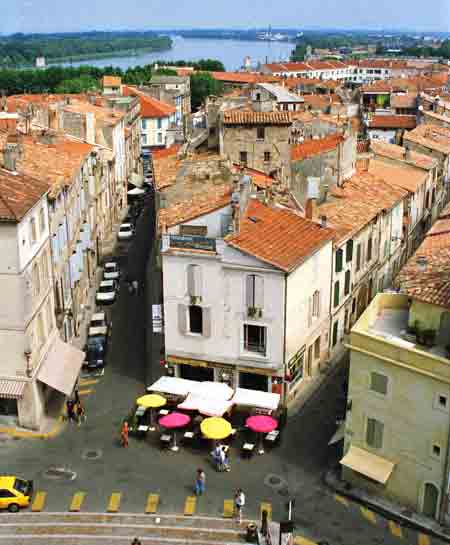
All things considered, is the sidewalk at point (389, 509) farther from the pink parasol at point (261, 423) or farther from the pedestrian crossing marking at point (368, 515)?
the pink parasol at point (261, 423)

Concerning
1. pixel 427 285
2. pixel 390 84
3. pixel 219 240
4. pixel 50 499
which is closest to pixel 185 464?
pixel 50 499

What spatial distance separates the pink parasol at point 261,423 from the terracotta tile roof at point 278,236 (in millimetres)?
8249

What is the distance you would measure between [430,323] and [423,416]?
437 centimetres

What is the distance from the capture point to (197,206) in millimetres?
47188

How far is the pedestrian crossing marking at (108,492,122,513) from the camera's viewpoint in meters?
34.1

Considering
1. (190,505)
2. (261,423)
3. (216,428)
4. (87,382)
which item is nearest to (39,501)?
(190,505)

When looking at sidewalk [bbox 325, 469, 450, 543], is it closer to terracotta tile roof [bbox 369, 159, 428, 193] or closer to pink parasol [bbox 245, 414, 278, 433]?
pink parasol [bbox 245, 414, 278, 433]

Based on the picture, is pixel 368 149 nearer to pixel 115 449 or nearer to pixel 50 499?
pixel 115 449

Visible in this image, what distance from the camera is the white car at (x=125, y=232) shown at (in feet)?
254

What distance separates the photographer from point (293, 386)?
44.3 metres

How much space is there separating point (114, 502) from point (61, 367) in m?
11.3

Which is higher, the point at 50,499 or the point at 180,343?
the point at 180,343

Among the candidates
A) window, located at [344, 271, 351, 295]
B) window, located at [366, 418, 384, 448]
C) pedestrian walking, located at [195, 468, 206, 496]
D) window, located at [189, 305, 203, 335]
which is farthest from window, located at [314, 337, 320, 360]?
pedestrian walking, located at [195, 468, 206, 496]

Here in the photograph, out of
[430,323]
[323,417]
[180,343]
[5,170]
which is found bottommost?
[323,417]
